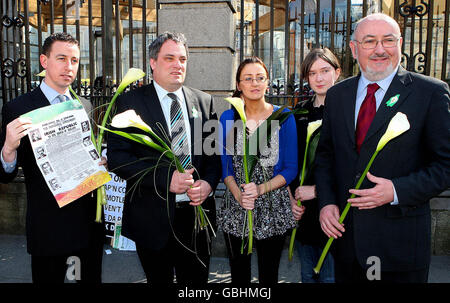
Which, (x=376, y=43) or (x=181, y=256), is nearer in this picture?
(x=376, y=43)

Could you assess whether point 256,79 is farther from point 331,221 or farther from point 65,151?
point 65,151

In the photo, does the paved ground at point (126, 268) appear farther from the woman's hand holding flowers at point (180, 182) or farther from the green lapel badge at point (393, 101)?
the green lapel badge at point (393, 101)

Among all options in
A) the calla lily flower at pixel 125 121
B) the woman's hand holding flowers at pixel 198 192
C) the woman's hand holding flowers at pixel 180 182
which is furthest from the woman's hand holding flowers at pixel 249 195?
the calla lily flower at pixel 125 121

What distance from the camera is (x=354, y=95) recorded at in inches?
87.3

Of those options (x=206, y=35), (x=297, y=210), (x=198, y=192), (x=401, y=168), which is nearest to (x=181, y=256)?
(x=198, y=192)

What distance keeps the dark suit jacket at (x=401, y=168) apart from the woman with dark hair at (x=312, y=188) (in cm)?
49

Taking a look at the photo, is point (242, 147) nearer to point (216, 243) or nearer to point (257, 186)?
point (257, 186)

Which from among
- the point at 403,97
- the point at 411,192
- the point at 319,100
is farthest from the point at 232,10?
the point at 411,192

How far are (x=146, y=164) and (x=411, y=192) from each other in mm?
1568

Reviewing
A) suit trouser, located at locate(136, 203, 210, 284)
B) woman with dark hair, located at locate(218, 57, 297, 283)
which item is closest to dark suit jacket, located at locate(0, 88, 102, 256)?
suit trouser, located at locate(136, 203, 210, 284)

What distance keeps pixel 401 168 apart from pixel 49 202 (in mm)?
2144

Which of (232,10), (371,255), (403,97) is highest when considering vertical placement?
(232,10)

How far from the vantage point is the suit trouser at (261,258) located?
270 cm

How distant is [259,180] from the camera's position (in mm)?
2670
